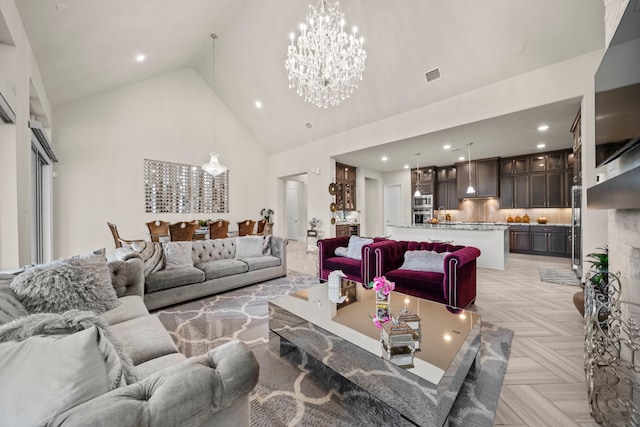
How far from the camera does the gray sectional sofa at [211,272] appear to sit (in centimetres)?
295

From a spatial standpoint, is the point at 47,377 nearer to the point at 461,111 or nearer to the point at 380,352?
the point at 380,352

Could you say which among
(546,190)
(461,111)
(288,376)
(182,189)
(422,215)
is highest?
(461,111)

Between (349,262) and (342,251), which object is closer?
(349,262)

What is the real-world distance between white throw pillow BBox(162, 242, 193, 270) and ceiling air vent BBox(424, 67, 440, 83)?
456 centimetres

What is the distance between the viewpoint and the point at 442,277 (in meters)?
2.74

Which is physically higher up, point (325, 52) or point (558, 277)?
point (325, 52)

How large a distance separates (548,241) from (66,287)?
27.0 feet

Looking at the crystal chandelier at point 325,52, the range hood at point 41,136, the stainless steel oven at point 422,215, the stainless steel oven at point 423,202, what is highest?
the crystal chandelier at point 325,52

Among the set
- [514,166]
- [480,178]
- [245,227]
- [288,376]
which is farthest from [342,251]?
[514,166]

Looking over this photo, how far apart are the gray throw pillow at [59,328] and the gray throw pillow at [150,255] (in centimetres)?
243

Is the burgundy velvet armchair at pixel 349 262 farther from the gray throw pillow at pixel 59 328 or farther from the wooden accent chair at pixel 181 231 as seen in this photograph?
the gray throw pillow at pixel 59 328

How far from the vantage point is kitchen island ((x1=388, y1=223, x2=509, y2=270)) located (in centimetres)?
480

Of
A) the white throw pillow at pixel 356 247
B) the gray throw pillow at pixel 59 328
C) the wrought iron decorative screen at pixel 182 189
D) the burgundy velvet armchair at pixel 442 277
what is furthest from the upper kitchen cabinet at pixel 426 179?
the gray throw pillow at pixel 59 328

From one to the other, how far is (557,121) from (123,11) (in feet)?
21.7
